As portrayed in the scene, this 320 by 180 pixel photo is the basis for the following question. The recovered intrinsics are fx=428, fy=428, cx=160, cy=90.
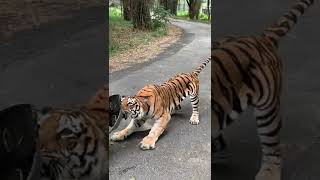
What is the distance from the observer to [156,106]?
2877 mm

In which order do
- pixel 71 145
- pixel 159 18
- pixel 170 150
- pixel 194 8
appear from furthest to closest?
pixel 194 8, pixel 159 18, pixel 170 150, pixel 71 145

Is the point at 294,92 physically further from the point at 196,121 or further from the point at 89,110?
the point at 196,121

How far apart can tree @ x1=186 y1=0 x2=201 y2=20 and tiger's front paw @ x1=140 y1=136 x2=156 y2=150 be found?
10.0m

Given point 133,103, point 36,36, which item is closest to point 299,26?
point 36,36

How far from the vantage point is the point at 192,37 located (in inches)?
287

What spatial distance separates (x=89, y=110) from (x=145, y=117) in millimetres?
1259

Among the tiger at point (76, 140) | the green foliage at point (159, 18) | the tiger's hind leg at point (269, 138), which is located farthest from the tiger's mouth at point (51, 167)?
the green foliage at point (159, 18)

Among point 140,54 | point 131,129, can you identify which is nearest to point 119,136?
point 131,129

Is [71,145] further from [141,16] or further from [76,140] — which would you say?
[141,16]

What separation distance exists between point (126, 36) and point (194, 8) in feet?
21.2

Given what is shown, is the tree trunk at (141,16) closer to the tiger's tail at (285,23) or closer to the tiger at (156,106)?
the tiger at (156,106)

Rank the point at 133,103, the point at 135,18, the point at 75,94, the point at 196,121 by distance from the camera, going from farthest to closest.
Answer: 1. the point at 135,18
2. the point at 196,121
3. the point at 133,103
4. the point at 75,94

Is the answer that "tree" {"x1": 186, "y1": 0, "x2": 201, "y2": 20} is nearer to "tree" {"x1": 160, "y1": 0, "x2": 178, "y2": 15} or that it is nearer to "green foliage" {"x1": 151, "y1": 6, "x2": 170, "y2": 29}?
"tree" {"x1": 160, "y1": 0, "x2": 178, "y2": 15}

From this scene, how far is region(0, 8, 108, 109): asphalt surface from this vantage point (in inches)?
55.3
